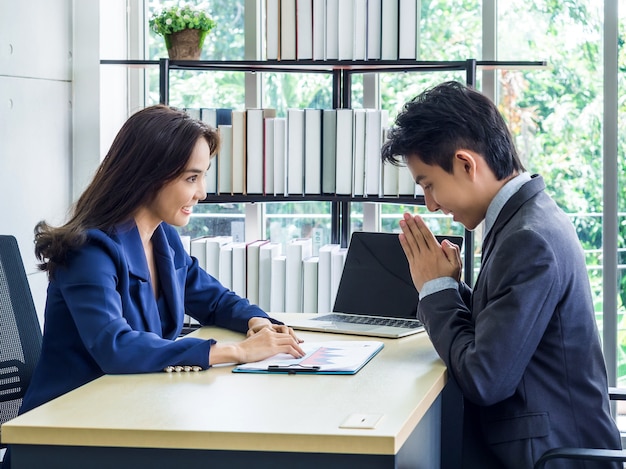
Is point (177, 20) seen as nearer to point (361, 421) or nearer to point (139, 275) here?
point (139, 275)

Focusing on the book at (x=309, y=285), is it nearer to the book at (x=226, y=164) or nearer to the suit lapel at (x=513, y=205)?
the book at (x=226, y=164)

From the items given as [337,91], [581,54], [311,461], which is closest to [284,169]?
[337,91]

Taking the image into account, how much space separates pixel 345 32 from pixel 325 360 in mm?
1661

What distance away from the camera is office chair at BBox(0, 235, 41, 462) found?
204 centimetres

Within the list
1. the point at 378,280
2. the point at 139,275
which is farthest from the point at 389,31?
the point at 139,275

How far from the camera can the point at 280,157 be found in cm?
325

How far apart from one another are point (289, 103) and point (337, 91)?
41cm

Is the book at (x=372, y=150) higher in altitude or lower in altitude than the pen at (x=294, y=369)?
higher

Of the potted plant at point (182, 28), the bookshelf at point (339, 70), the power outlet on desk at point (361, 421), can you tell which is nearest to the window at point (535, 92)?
the bookshelf at point (339, 70)

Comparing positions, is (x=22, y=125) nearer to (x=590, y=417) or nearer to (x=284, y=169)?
(x=284, y=169)

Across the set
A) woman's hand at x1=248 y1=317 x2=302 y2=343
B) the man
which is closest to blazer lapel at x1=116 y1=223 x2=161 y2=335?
woman's hand at x1=248 y1=317 x2=302 y2=343

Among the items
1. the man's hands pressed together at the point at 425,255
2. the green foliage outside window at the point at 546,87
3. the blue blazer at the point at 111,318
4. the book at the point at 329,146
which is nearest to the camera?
the blue blazer at the point at 111,318

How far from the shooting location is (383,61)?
10.4 feet

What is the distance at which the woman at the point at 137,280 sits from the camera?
5.75ft
